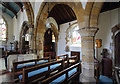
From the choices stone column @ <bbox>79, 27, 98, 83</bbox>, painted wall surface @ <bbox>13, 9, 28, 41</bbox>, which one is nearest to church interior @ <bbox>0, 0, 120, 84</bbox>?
stone column @ <bbox>79, 27, 98, 83</bbox>

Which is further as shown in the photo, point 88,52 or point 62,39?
point 62,39

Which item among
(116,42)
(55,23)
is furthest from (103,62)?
(55,23)

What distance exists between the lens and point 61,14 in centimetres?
711

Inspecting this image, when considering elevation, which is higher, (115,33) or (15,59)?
(115,33)

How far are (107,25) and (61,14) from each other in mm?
4143

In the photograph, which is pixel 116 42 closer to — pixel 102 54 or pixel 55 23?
pixel 102 54

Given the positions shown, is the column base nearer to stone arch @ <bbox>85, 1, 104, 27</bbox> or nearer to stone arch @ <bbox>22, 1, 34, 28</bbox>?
stone arch @ <bbox>85, 1, 104, 27</bbox>

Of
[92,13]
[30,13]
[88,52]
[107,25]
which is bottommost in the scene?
[88,52]

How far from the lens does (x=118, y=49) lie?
4.04 metres

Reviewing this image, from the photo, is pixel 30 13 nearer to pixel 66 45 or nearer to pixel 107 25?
pixel 66 45

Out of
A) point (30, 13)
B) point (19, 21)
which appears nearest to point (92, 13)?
point (30, 13)

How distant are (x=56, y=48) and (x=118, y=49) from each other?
5661mm

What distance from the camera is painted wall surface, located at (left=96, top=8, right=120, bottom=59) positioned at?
4.37 m

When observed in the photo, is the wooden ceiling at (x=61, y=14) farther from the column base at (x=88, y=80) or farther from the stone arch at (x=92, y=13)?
the column base at (x=88, y=80)
